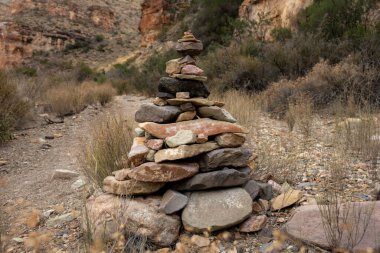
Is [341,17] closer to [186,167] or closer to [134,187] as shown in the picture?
[186,167]

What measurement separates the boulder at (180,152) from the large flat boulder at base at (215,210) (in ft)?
1.13

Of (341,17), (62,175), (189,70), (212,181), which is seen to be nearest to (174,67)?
(189,70)

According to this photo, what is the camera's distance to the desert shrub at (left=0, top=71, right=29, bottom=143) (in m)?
6.35

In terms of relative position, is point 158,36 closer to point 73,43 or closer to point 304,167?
point 73,43

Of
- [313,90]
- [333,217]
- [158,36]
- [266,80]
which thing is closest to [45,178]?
[333,217]

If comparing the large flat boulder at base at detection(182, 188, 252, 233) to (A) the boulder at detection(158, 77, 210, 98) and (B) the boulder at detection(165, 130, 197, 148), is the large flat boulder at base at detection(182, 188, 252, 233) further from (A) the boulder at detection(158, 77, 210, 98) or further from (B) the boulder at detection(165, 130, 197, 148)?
(A) the boulder at detection(158, 77, 210, 98)

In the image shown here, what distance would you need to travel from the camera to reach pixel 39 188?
14.4 feet

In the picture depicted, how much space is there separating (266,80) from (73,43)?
27.5m

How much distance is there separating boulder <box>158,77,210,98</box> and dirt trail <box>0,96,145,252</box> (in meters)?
1.32

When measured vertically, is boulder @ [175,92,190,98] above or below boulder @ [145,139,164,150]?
above

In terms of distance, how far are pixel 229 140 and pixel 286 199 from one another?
71 centimetres

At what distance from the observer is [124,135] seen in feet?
13.1

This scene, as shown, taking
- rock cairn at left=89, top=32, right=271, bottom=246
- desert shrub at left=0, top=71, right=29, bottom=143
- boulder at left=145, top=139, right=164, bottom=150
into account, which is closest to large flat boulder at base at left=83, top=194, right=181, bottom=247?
rock cairn at left=89, top=32, right=271, bottom=246

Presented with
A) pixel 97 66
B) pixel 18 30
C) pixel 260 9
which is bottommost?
pixel 97 66
